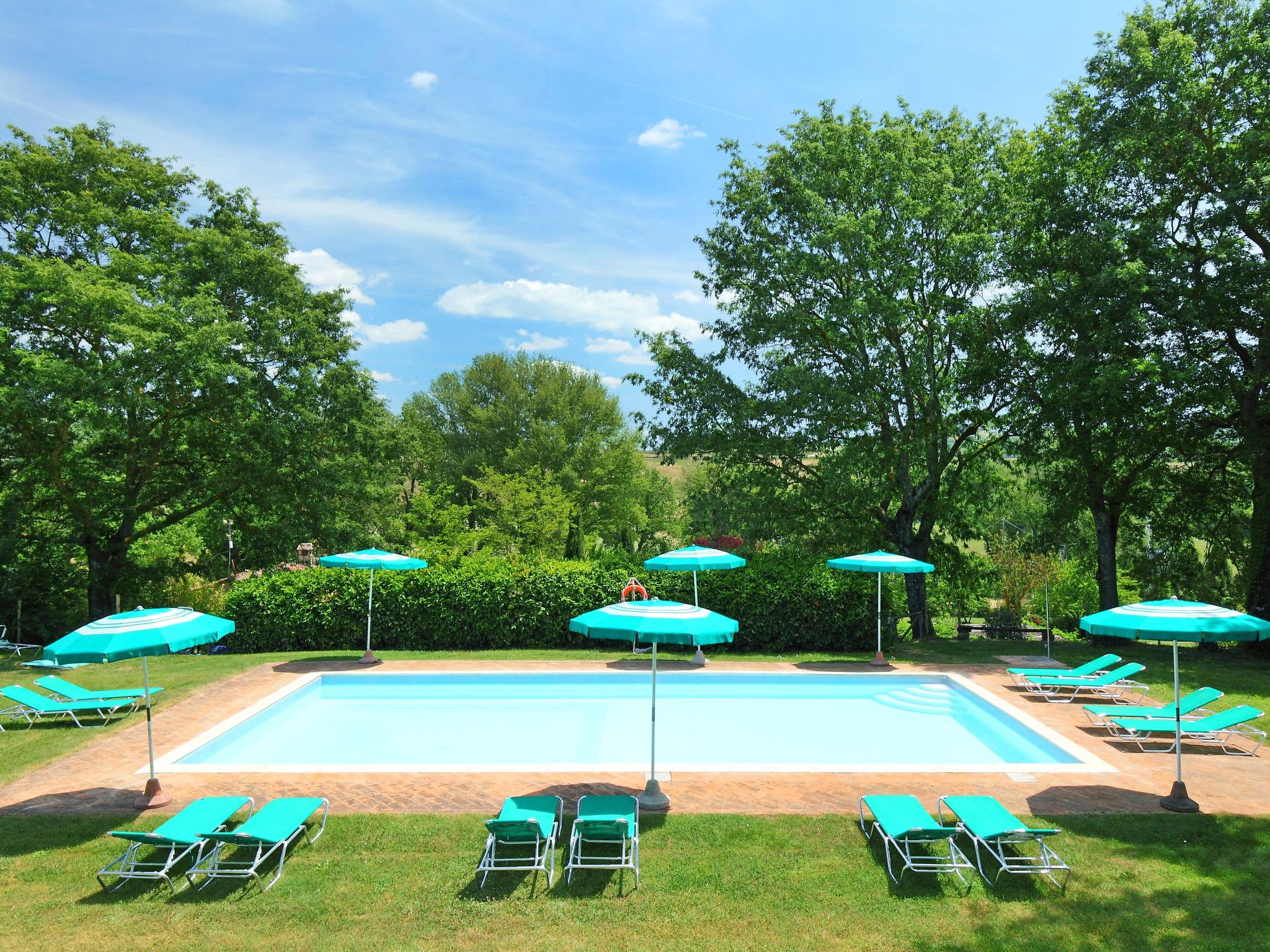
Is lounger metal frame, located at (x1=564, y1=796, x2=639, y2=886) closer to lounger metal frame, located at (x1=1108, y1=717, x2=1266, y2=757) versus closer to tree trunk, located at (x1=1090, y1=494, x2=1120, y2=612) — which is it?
lounger metal frame, located at (x1=1108, y1=717, x2=1266, y2=757)

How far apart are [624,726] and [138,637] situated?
7.51 m

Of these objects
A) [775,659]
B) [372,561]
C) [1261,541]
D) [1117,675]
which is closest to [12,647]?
[372,561]

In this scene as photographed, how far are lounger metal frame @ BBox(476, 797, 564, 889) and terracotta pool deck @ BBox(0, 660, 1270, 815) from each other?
0.93 m

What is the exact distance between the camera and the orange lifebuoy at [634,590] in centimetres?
1644

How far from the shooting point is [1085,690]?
13.9 m

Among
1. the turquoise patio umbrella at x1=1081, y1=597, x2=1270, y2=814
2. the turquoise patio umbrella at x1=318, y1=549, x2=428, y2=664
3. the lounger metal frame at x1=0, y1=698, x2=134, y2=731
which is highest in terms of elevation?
the turquoise patio umbrella at x1=318, y1=549, x2=428, y2=664

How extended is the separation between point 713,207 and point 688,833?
1918cm

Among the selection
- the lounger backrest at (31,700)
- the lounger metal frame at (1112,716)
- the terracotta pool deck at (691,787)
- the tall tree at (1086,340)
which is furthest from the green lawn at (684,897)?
the tall tree at (1086,340)

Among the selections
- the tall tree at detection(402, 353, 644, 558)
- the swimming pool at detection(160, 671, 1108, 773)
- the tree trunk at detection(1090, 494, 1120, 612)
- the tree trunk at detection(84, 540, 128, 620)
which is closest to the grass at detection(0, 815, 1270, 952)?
the swimming pool at detection(160, 671, 1108, 773)

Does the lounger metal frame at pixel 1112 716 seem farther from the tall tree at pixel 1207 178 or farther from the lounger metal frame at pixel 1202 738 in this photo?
the tall tree at pixel 1207 178

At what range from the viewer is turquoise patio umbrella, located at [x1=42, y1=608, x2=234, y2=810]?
7270mm

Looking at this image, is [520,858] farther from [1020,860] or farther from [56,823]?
[56,823]

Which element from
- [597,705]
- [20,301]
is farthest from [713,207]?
[20,301]

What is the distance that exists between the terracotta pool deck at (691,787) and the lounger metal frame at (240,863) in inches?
44.1
